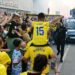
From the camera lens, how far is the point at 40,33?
8.22 m

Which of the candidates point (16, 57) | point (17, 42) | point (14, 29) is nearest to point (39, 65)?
point (17, 42)

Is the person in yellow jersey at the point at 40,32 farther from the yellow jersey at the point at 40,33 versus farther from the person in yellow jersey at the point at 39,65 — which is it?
the person in yellow jersey at the point at 39,65

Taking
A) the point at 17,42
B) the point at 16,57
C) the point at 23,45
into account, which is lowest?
the point at 16,57

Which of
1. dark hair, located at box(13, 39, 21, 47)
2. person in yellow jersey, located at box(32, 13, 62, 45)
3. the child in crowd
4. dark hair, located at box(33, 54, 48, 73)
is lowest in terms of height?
the child in crowd

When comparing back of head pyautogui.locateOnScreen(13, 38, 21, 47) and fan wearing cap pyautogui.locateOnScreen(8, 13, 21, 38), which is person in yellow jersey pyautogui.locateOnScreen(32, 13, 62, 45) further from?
fan wearing cap pyautogui.locateOnScreen(8, 13, 21, 38)

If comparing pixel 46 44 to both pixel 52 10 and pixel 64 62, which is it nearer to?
pixel 64 62

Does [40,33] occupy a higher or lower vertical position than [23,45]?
higher

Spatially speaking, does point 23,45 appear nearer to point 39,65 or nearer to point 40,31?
point 40,31

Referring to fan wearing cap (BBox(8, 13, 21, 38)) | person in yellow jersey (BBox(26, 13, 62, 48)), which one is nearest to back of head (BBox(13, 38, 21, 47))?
person in yellow jersey (BBox(26, 13, 62, 48))

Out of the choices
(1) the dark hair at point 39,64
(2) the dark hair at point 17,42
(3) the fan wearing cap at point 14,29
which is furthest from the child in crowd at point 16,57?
(1) the dark hair at point 39,64

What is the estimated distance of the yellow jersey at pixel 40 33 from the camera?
8.10m

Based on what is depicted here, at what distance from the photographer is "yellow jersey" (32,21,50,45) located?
319 inches

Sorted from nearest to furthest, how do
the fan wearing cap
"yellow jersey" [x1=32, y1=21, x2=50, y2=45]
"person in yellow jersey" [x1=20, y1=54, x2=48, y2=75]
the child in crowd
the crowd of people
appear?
"person in yellow jersey" [x1=20, y1=54, x2=48, y2=75]
the crowd of people
"yellow jersey" [x1=32, y1=21, x2=50, y2=45]
the child in crowd
the fan wearing cap

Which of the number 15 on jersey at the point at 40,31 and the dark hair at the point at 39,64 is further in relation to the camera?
the number 15 on jersey at the point at 40,31
